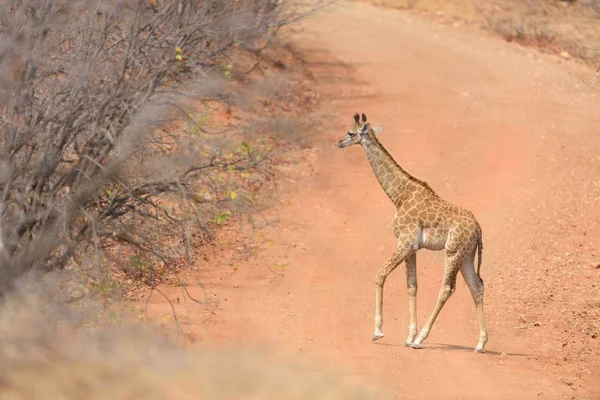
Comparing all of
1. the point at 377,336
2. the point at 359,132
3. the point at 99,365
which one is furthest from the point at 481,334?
the point at 99,365

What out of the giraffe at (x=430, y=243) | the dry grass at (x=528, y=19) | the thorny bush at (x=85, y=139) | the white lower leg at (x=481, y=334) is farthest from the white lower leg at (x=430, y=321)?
the dry grass at (x=528, y=19)

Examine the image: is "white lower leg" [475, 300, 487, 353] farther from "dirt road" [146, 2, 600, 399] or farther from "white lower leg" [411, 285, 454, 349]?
"white lower leg" [411, 285, 454, 349]

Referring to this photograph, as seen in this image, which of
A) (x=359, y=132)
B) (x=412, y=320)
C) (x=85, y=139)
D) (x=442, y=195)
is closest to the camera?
(x=85, y=139)

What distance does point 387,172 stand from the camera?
1562cm

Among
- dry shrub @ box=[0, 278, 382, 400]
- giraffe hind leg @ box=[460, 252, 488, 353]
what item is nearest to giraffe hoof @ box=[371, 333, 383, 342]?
giraffe hind leg @ box=[460, 252, 488, 353]

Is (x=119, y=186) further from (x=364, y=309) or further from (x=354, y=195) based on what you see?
(x=354, y=195)

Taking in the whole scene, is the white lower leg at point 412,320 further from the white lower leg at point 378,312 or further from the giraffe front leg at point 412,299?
the white lower leg at point 378,312

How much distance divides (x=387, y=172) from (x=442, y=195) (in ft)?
22.5

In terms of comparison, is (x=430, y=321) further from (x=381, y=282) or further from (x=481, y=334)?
(x=381, y=282)

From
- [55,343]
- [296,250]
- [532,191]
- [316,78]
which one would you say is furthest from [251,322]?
[316,78]

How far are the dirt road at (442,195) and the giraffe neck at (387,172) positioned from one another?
176cm

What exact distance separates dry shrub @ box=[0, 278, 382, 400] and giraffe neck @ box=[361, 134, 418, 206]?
3336 mm

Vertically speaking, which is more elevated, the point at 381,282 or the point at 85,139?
the point at 85,139

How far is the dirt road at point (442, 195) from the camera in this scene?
14695mm
